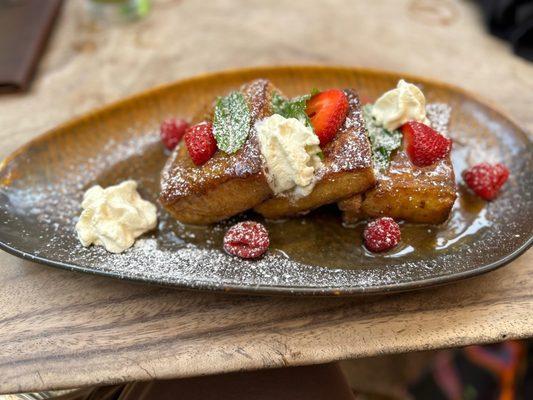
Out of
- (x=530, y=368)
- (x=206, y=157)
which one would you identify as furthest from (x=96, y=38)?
(x=530, y=368)

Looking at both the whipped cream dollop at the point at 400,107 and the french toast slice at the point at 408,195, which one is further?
the whipped cream dollop at the point at 400,107

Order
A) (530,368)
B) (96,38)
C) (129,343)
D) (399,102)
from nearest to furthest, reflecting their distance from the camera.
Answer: (129,343) < (399,102) < (530,368) < (96,38)

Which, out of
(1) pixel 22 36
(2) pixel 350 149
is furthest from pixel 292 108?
(1) pixel 22 36

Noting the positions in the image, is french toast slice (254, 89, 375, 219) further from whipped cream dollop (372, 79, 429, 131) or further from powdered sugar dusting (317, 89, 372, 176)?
whipped cream dollop (372, 79, 429, 131)

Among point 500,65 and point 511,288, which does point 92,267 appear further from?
point 500,65

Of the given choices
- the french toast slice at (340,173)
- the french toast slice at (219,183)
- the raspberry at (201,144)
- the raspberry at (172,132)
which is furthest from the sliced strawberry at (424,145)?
the raspberry at (172,132)

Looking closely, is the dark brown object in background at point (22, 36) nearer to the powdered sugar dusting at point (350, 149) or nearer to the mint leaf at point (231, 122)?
the mint leaf at point (231, 122)
